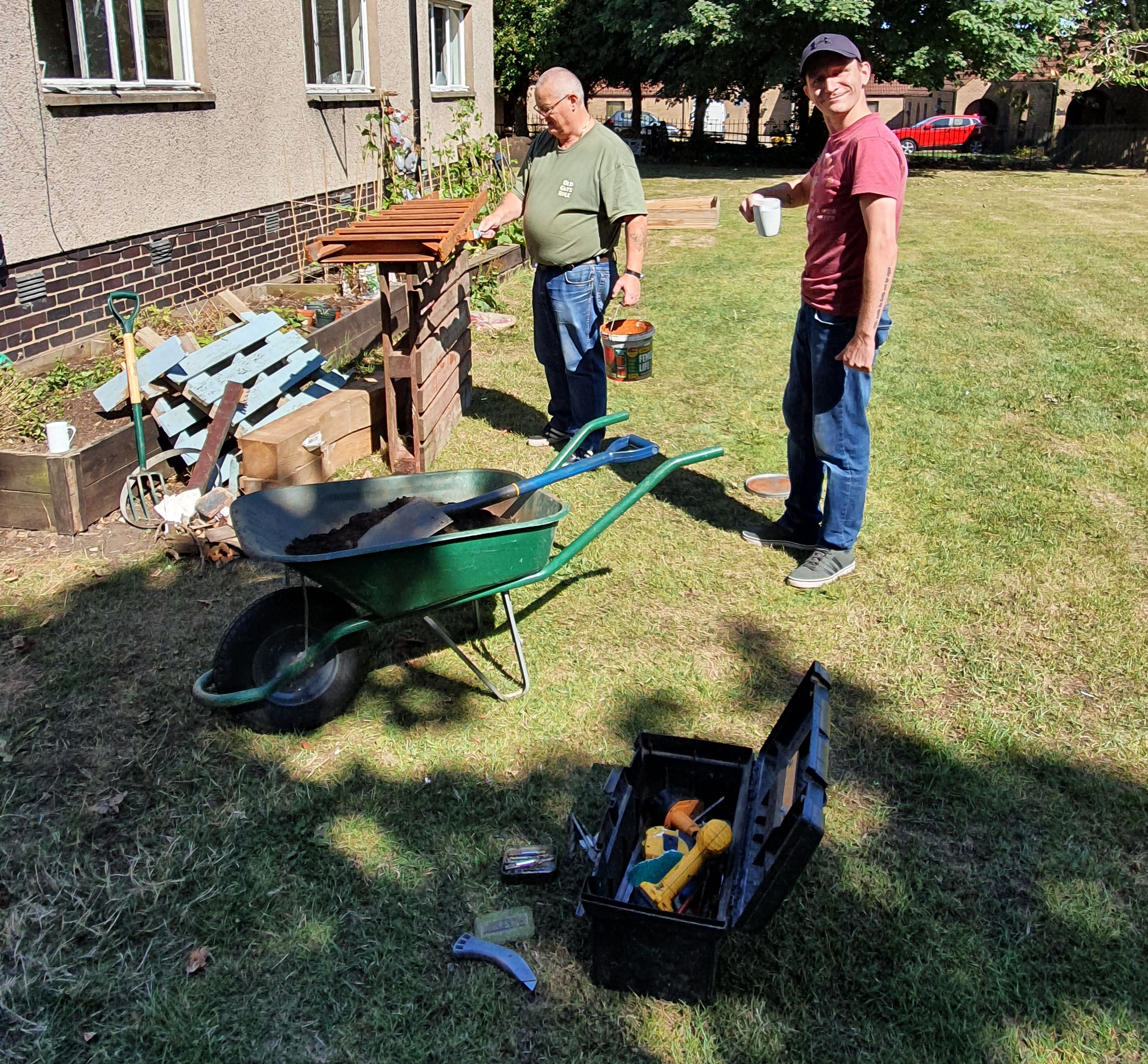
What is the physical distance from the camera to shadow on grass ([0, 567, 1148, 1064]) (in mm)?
2311

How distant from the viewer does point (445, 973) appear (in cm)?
245

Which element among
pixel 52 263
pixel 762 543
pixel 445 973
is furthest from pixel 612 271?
pixel 445 973

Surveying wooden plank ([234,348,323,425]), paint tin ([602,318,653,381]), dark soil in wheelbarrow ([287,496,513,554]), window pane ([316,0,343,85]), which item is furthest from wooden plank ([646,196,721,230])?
dark soil in wheelbarrow ([287,496,513,554])

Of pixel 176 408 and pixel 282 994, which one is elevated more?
pixel 176 408

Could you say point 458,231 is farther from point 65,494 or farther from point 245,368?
point 65,494

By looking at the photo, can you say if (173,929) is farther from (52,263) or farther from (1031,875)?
(52,263)

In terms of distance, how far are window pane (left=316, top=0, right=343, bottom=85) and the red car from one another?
3198 centimetres

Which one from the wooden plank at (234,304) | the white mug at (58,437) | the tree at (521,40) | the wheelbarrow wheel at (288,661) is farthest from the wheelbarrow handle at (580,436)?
the tree at (521,40)

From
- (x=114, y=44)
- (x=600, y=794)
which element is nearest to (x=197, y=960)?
(x=600, y=794)

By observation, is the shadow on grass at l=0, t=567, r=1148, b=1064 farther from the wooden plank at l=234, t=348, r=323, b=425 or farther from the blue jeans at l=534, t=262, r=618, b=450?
the blue jeans at l=534, t=262, r=618, b=450

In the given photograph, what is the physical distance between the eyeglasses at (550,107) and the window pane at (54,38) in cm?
303

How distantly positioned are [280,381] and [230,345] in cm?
33

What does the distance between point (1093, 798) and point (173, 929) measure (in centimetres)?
268

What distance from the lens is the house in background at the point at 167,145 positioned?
568cm
